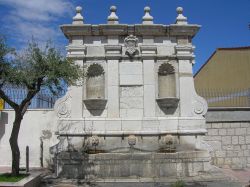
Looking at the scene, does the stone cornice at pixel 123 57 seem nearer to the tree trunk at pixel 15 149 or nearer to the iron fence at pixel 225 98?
the tree trunk at pixel 15 149

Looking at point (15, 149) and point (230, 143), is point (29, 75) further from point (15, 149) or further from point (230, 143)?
point (230, 143)

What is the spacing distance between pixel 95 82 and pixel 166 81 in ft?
8.90

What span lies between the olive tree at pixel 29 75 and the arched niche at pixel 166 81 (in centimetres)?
394

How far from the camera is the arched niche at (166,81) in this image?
13305 mm

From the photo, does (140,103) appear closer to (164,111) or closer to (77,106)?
(164,111)

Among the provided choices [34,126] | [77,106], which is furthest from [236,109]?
[34,126]

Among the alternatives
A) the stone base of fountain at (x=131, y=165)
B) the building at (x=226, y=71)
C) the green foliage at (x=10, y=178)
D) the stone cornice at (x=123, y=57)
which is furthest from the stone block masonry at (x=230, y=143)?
the green foliage at (x=10, y=178)

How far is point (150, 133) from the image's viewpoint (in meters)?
12.6

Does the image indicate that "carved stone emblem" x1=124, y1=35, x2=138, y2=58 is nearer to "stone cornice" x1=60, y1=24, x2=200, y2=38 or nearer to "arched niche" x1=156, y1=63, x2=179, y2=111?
"stone cornice" x1=60, y1=24, x2=200, y2=38

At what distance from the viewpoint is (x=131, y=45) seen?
13.1 m

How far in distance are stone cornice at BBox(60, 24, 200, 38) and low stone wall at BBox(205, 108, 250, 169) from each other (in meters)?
3.91

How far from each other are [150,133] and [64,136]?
3.09 meters

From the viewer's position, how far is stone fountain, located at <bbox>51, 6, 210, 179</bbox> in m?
12.4

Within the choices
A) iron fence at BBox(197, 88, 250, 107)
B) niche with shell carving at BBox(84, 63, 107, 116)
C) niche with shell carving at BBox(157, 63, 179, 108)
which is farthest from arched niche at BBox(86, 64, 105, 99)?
iron fence at BBox(197, 88, 250, 107)
